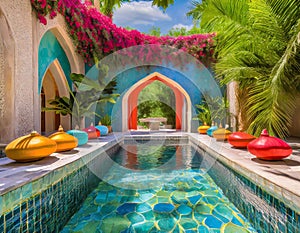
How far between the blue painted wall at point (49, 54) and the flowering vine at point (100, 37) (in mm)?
699

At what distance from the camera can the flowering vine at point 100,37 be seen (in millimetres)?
7941

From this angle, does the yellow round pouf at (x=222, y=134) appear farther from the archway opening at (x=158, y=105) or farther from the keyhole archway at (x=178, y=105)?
the archway opening at (x=158, y=105)

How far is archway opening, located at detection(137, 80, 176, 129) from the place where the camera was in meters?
15.8

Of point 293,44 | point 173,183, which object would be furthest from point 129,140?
point 293,44

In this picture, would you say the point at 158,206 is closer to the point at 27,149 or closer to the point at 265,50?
the point at 27,149

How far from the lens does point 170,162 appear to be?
547 cm

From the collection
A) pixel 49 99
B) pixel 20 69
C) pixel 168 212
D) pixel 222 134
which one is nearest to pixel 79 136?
pixel 20 69

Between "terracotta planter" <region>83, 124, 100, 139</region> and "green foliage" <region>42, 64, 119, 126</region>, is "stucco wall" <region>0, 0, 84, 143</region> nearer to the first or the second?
"green foliage" <region>42, 64, 119, 126</region>

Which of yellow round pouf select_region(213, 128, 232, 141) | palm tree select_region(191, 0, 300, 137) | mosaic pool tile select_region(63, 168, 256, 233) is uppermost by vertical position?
palm tree select_region(191, 0, 300, 137)

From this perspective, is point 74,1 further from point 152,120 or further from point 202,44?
point 152,120

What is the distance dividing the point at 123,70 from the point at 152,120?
3.66m

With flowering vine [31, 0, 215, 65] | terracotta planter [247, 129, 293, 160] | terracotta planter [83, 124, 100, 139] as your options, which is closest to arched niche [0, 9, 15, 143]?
terracotta planter [83, 124, 100, 139]

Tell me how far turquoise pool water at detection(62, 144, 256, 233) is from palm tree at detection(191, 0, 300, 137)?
1.89 metres

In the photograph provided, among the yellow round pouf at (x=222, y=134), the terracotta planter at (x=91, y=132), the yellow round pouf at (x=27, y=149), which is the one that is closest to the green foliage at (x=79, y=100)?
the terracotta planter at (x=91, y=132)
